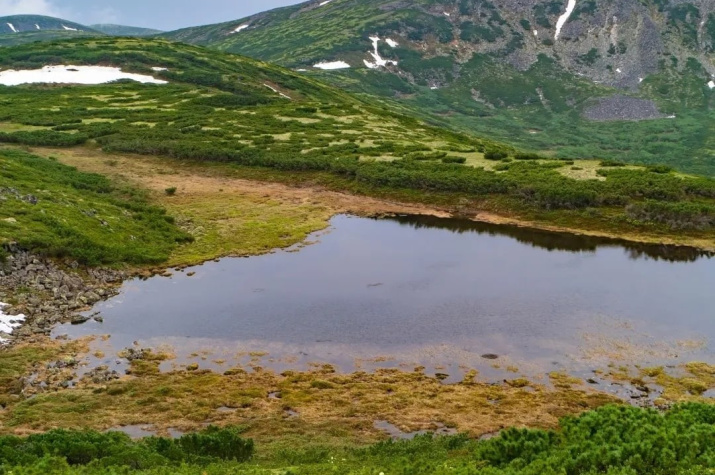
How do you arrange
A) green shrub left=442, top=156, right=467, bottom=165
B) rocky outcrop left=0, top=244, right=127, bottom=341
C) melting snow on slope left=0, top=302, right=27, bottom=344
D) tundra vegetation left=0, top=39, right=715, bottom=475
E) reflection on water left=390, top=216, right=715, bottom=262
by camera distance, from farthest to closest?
green shrub left=442, top=156, right=467, bottom=165 < reflection on water left=390, top=216, right=715, bottom=262 < rocky outcrop left=0, top=244, right=127, bottom=341 < melting snow on slope left=0, top=302, right=27, bottom=344 < tundra vegetation left=0, top=39, right=715, bottom=475

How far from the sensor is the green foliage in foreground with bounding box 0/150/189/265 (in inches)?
1715

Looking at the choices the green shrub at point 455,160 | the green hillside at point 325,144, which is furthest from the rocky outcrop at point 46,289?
the green shrub at point 455,160

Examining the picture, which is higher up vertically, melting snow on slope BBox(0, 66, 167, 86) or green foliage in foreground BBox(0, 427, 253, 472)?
melting snow on slope BBox(0, 66, 167, 86)

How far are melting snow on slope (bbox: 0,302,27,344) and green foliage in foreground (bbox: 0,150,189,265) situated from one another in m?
7.81

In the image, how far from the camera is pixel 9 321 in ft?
113

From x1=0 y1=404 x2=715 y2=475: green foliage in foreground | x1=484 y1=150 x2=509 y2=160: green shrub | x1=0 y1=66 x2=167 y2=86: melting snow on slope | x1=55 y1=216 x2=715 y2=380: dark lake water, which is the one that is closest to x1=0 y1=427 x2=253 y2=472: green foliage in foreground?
x1=0 y1=404 x2=715 y2=475: green foliage in foreground

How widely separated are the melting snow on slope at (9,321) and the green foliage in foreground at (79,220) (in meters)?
7.81

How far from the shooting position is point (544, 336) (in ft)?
116

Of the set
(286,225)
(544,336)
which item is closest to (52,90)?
(286,225)

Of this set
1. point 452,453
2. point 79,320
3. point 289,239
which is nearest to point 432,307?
point 452,453

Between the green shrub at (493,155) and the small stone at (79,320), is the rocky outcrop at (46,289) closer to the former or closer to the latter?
the small stone at (79,320)

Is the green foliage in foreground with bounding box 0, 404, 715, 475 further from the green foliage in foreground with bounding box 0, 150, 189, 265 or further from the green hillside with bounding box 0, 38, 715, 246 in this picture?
the green hillside with bounding box 0, 38, 715, 246

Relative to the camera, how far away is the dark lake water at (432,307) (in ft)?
110

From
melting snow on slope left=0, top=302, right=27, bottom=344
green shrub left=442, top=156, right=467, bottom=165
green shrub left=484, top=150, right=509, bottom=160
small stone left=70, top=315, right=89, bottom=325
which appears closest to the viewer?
melting snow on slope left=0, top=302, right=27, bottom=344
